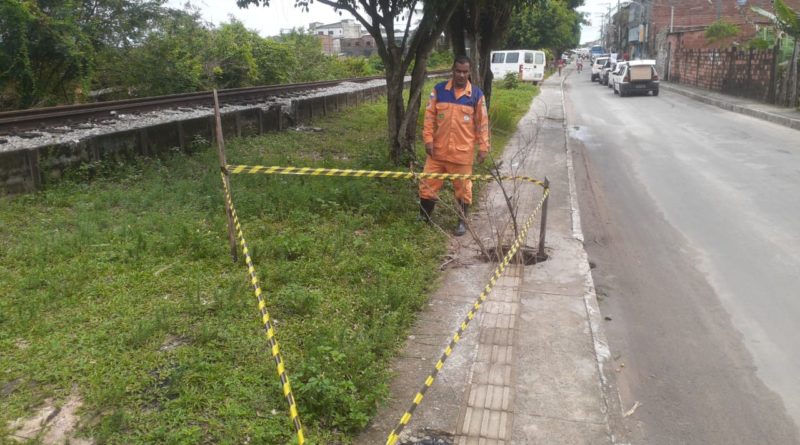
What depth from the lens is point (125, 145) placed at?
331 inches

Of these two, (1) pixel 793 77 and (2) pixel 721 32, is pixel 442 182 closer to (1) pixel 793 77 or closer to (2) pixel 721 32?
(1) pixel 793 77

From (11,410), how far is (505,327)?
3.05 m

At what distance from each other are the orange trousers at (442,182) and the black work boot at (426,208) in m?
0.05

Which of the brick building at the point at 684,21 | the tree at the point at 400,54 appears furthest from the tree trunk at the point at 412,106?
the brick building at the point at 684,21

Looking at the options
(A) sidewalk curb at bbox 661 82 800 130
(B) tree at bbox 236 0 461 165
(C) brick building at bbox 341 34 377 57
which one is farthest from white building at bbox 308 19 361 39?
(B) tree at bbox 236 0 461 165

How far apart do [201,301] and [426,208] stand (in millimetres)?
2958

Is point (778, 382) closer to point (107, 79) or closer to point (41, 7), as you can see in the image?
point (41, 7)

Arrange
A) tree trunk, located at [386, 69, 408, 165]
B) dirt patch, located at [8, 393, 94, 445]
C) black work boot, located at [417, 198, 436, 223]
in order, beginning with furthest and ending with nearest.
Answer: tree trunk, located at [386, 69, 408, 165] → black work boot, located at [417, 198, 436, 223] → dirt patch, located at [8, 393, 94, 445]

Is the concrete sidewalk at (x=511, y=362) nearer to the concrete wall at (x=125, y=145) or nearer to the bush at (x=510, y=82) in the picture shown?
the concrete wall at (x=125, y=145)

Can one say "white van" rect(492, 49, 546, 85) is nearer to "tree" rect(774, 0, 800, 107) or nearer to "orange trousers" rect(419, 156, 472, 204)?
"tree" rect(774, 0, 800, 107)

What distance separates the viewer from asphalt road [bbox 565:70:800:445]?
3656 millimetres

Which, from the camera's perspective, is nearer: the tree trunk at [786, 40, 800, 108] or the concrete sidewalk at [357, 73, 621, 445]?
the concrete sidewalk at [357, 73, 621, 445]

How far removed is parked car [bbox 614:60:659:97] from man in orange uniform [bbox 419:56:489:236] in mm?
22623

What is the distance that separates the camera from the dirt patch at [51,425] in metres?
2.98
